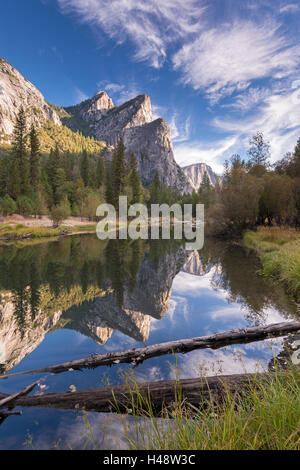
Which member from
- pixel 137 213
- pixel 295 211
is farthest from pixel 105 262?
pixel 137 213

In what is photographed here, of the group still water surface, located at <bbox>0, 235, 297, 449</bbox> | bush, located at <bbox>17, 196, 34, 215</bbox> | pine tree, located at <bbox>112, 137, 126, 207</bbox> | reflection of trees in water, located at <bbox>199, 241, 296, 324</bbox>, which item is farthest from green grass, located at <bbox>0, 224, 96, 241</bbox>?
pine tree, located at <bbox>112, 137, 126, 207</bbox>

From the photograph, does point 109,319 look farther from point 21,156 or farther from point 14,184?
point 21,156

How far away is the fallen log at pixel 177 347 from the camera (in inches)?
147

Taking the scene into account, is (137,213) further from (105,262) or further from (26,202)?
(105,262)

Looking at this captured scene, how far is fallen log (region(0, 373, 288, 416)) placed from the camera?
277 cm

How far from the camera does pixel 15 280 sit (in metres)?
9.52

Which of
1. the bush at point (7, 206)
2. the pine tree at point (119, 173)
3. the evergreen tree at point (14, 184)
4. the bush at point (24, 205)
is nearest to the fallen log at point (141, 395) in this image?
the bush at point (7, 206)

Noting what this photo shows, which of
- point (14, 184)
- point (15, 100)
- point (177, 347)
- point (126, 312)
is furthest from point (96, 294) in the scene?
point (15, 100)

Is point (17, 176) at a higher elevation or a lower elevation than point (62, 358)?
higher

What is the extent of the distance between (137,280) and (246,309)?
5.02 metres

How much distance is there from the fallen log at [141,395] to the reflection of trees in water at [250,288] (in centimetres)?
368

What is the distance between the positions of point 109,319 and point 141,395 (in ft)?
11.9

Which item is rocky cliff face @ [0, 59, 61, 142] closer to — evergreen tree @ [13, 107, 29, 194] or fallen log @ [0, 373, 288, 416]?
evergreen tree @ [13, 107, 29, 194]

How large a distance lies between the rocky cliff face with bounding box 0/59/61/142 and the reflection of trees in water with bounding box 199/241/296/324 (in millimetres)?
135717
